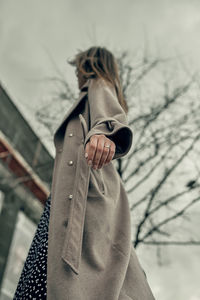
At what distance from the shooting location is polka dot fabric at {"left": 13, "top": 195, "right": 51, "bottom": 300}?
143 cm

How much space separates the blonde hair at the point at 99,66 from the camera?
2.08 m

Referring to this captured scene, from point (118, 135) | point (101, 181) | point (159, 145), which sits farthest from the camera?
point (159, 145)

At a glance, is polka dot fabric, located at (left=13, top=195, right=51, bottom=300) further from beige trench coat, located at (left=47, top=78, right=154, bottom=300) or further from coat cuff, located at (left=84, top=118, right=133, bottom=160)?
coat cuff, located at (left=84, top=118, right=133, bottom=160)

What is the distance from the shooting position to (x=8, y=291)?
755 centimetres

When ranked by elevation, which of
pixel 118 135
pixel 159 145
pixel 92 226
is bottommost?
pixel 159 145

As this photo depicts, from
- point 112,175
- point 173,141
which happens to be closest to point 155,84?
point 173,141

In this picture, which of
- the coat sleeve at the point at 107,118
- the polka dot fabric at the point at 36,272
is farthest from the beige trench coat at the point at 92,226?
the polka dot fabric at the point at 36,272

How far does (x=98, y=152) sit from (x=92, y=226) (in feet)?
1.22

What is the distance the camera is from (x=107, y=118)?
58.6 inches

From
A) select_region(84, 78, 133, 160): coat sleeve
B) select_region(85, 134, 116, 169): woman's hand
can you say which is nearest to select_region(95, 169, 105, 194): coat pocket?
select_region(84, 78, 133, 160): coat sleeve

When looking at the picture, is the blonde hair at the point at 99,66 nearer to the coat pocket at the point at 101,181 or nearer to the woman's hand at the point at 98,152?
the coat pocket at the point at 101,181

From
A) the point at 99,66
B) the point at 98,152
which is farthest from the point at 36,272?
A: the point at 99,66

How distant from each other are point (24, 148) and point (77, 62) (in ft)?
24.1

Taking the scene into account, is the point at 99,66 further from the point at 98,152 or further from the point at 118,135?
the point at 98,152
